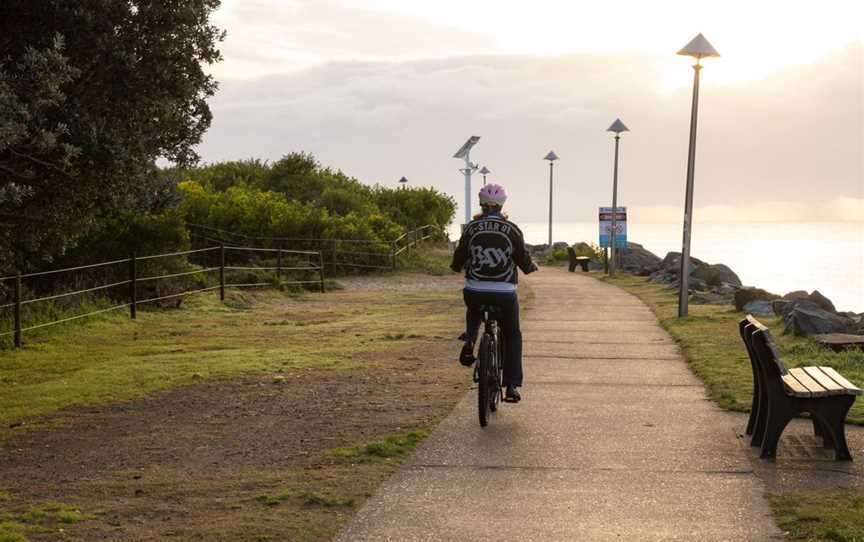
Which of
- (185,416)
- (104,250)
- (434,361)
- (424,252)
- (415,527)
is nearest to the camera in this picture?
(415,527)

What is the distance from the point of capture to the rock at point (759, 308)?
21.9 meters

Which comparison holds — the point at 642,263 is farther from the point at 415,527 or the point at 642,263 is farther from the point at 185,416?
the point at 415,527

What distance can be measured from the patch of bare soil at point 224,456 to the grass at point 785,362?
2.63 metres

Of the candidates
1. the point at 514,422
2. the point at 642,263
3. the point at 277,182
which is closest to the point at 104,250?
the point at 514,422

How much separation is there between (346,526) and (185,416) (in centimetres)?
447

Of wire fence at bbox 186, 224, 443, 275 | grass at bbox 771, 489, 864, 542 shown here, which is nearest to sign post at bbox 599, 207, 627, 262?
wire fence at bbox 186, 224, 443, 275

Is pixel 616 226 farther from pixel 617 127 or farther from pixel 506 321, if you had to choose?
pixel 506 321

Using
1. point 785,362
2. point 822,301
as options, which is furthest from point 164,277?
point 822,301

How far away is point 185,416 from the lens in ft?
34.2

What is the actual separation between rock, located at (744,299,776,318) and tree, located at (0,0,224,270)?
13.0 m

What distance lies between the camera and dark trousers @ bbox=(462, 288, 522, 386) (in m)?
9.39

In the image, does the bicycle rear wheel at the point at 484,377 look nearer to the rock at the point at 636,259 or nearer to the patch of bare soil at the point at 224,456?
the patch of bare soil at the point at 224,456

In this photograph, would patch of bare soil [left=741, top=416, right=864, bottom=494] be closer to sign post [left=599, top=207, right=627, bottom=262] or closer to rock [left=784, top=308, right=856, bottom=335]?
rock [left=784, top=308, right=856, bottom=335]

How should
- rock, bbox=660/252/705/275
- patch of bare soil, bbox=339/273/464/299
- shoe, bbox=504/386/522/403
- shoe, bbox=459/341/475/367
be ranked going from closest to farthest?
1. shoe, bbox=459/341/475/367
2. shoe, bbox=504/386/522/403
3. patch of bare soil, bbox=339/273/464/299
4. rock, bbox=660/252/705/275
